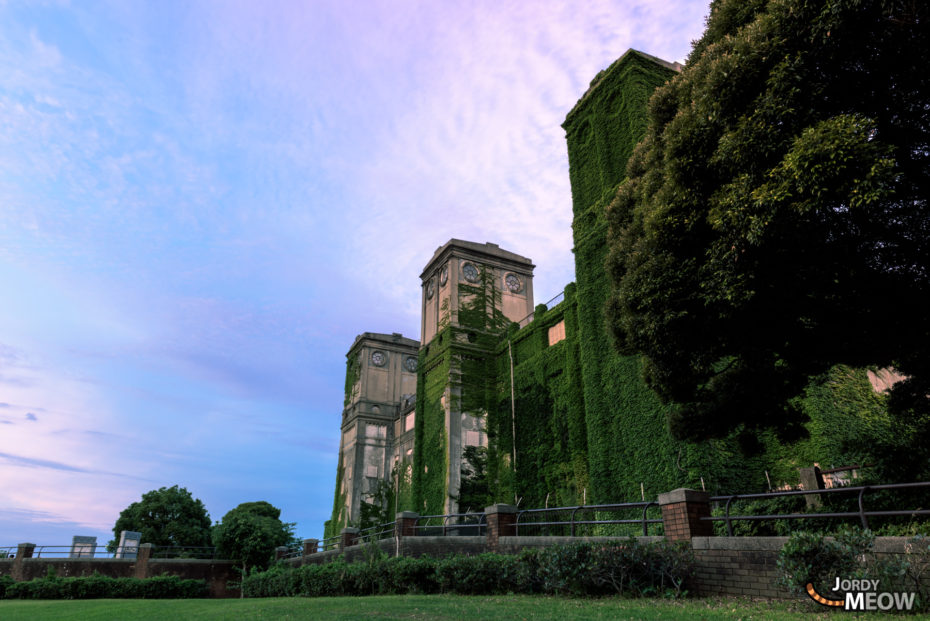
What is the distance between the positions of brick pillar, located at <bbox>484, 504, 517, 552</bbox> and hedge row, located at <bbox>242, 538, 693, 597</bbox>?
103 inches

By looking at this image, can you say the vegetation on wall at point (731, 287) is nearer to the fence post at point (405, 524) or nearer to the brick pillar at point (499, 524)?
the brick pillar at point (499, 524)

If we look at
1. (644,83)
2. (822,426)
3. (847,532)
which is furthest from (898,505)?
(644,83)

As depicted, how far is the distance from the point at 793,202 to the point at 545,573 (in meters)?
7.67

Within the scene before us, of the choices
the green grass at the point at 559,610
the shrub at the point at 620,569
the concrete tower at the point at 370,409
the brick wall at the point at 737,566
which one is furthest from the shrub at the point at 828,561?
the concrete tower at the point at 370,409

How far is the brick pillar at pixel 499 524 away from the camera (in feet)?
50.9

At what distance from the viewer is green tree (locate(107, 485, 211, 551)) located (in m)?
46.5

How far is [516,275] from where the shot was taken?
39.2 meters

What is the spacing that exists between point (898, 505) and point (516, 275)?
2980 cm

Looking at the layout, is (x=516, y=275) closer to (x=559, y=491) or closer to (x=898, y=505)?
(x=559, y=491)

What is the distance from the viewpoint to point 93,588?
27.5 meters

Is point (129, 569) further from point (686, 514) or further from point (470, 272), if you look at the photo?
point (686, 514)

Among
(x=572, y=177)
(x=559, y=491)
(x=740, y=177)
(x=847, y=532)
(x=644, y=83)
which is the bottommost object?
(x=847, y=532)

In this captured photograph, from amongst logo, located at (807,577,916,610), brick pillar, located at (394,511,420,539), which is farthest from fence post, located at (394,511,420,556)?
logo, located at (807,577,916,610)

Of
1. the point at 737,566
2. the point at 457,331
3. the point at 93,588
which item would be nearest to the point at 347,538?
the point at 93,588
